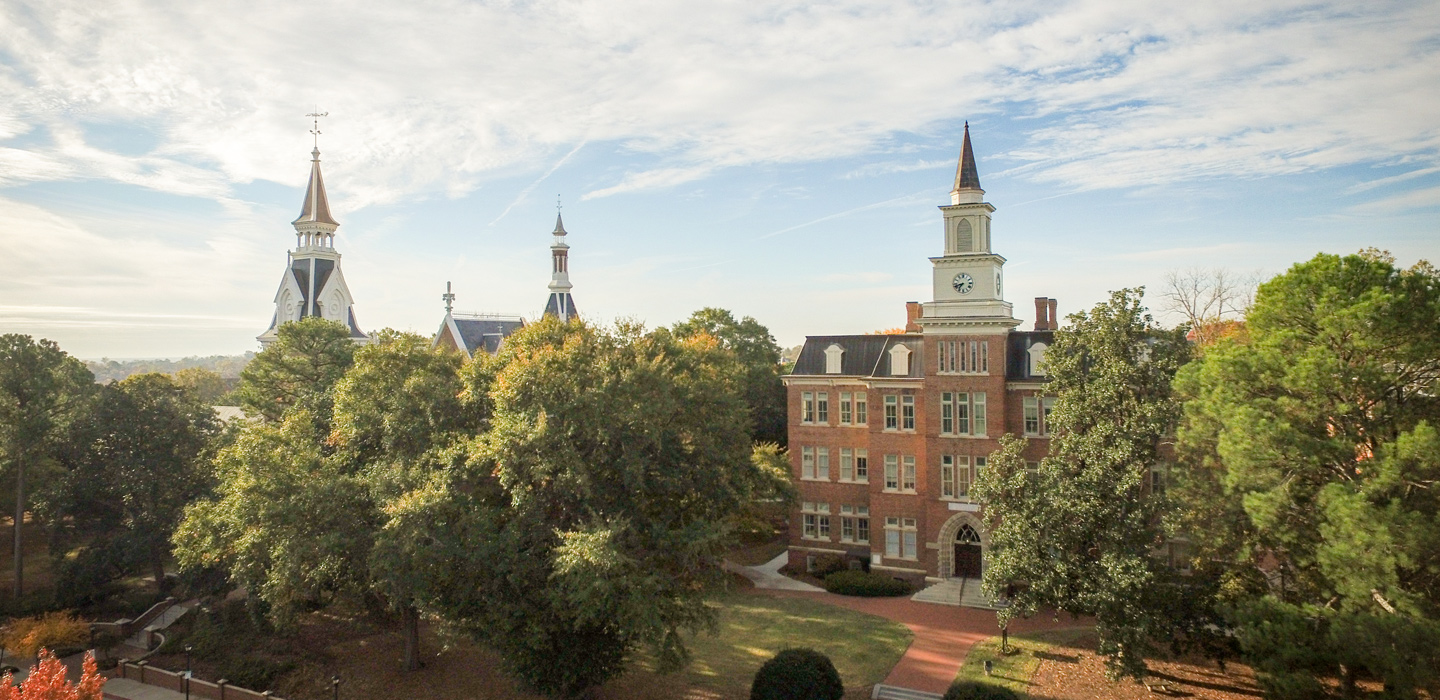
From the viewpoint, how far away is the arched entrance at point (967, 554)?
1390 inches

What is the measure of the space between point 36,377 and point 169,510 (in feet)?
27.7

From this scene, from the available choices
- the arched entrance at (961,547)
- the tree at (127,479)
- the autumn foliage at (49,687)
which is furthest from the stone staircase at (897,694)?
the tree at (127,479)

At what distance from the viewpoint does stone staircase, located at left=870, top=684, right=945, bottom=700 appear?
24.2 metres

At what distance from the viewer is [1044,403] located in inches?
1312

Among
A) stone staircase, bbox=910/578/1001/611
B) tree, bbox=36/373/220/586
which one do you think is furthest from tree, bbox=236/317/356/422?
stone staircase, bbox=910/578/1001/611

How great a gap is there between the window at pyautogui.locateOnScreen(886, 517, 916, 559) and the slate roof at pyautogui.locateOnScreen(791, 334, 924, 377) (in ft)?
21.4

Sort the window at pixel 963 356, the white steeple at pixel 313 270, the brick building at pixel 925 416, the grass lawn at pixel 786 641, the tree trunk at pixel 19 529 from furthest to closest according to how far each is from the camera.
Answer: the white steeple at pixel 313 270, the tree trunk at pixel 19 529, the window at pixel 963 356, the brick building at pixel 925 416, the grass lawn at pixel 786 641

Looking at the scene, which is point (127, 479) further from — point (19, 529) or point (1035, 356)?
point (1035, 356)

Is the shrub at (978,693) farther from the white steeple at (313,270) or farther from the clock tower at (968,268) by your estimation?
the white steeple at (313,270)

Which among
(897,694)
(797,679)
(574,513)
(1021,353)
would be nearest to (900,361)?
(1021,353)

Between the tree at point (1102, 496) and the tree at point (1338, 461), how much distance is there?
2389 millimetres

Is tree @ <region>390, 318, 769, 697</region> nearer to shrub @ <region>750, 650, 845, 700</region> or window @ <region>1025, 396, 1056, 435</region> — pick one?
→ shrub @ <region>750, 650, 845, 700</region>

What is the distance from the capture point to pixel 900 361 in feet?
121

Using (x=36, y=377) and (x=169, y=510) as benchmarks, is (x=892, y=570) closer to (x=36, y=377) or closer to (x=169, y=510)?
(x=169, y=510)
